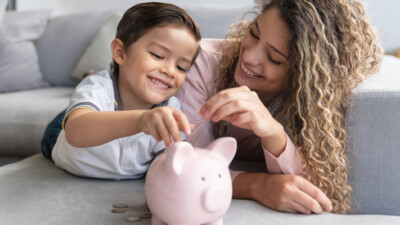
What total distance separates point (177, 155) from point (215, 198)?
0.10 m

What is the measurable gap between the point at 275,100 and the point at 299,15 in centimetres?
25

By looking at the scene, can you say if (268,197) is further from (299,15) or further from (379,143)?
(299,15)

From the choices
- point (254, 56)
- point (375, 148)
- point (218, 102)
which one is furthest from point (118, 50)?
point (375, 148)

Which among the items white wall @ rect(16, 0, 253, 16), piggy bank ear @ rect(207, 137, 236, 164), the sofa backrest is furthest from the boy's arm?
white wall @ rect(16, 0, 253, 16)

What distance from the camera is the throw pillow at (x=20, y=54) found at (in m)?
2.32

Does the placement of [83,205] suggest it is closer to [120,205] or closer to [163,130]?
[120,205]

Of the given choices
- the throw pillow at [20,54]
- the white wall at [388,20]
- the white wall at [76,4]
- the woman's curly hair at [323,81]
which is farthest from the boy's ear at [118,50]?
the white wall at [76,4]

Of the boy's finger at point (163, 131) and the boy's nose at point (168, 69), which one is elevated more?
the boy's finger at point (163, 131)

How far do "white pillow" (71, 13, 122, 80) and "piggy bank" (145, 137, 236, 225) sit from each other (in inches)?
62.3

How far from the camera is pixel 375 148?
98cm

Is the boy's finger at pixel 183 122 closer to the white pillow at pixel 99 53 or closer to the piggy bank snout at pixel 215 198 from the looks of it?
the piggy bank snout at pixel 215 198

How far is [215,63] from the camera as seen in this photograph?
4.20 ft

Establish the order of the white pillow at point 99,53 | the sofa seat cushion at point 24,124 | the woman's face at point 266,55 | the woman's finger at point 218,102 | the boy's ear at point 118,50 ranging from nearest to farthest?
the woman's finger at point 218,102 → the woman's face at point 266,55 → the boy's ear at point 118,50 → the sofa seat cushion at point 24,124 → the white pillow at point 99,53

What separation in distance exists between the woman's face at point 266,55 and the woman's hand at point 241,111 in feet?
0.69
